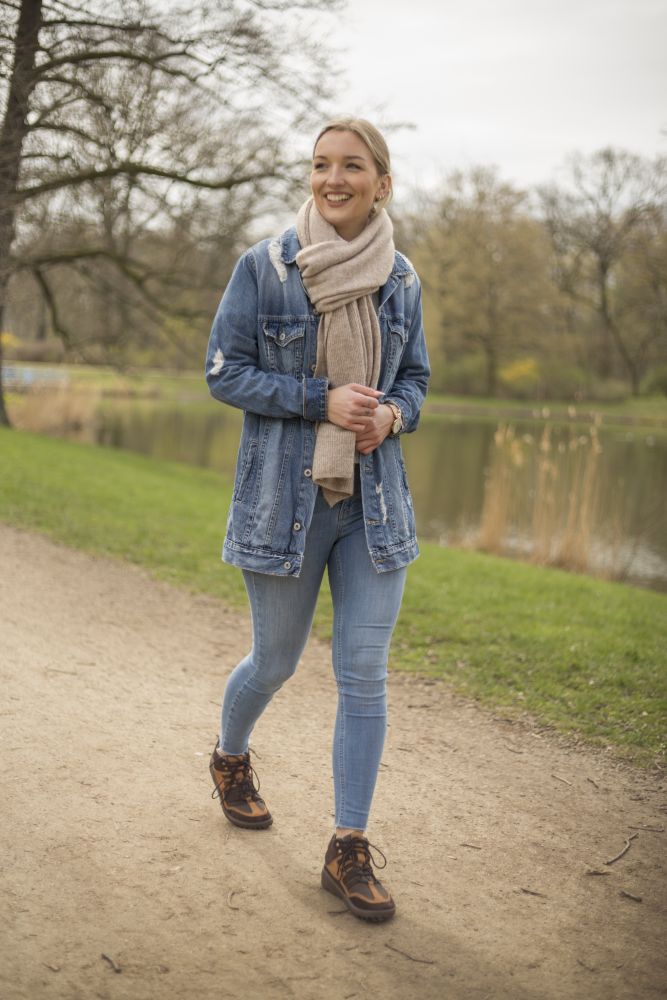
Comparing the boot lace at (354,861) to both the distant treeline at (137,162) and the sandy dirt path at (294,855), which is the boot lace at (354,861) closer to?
the sandy dirt path at (294,855)

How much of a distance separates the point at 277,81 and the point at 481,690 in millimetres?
9291

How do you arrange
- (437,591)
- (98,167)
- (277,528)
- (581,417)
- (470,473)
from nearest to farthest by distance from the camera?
(277,528)
(437,591)
(98,167)
(470,473)
(581,417)

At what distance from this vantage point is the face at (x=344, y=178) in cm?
293

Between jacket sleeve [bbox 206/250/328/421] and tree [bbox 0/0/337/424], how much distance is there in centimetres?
731

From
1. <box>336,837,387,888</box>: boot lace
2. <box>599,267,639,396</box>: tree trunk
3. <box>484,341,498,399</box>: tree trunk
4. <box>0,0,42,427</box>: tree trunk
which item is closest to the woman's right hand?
<box>336,837,387,888</box>: boot lace

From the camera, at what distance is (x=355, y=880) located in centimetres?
288

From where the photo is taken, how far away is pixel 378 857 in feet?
10.7

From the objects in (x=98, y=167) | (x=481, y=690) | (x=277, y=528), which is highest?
(x=98, y=167)

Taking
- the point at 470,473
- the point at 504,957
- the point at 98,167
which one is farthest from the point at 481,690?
the point at 470,473

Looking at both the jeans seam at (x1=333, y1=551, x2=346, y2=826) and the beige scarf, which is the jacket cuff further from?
the jeans seam at (x1=333, y1=551, x2=346, y2=826)

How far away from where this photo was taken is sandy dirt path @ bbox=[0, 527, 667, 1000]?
2562 millimetres

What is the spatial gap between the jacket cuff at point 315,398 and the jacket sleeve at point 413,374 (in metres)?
0.26

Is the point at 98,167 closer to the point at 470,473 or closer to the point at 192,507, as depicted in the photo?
the point at 192,507

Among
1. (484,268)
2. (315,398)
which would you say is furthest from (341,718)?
(484,268)
